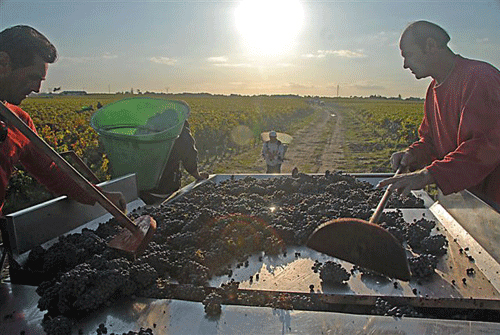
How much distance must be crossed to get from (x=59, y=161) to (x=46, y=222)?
80cm

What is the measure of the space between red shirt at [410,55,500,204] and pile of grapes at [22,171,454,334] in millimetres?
437

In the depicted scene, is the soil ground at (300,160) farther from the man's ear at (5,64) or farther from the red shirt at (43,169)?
the man's ear at (5,64)

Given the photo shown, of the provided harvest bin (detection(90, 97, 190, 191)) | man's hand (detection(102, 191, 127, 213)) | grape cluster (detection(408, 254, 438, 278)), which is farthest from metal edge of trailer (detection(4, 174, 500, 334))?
harvest bin (detection(90, 97, 190, 191))

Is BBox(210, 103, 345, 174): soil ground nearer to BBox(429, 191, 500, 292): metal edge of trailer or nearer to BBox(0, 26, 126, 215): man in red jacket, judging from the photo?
BBox(429, 191, 500, 292): metal edge of trailer

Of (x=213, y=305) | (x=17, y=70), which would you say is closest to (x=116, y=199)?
(x=17, y=70)

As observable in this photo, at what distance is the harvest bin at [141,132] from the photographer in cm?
414

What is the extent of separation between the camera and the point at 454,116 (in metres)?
2.69

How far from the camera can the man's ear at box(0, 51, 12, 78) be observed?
7.32ft

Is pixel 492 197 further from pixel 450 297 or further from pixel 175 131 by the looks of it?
pixel 175 131

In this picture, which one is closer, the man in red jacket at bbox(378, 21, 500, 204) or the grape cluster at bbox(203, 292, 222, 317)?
the grape cluster at bbox(203, 292, 222, 317)

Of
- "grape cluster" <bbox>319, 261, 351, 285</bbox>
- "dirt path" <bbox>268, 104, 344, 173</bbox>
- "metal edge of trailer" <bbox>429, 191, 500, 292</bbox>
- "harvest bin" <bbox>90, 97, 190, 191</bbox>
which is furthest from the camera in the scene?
"dirt path" <bbox>268, 104, 344, 173</bbox>

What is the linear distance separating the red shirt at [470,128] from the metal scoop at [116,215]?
1677mm

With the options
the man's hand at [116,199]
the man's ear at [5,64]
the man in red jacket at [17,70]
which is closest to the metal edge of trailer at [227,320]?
the man's hand at [116,199]

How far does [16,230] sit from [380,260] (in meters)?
2.05
